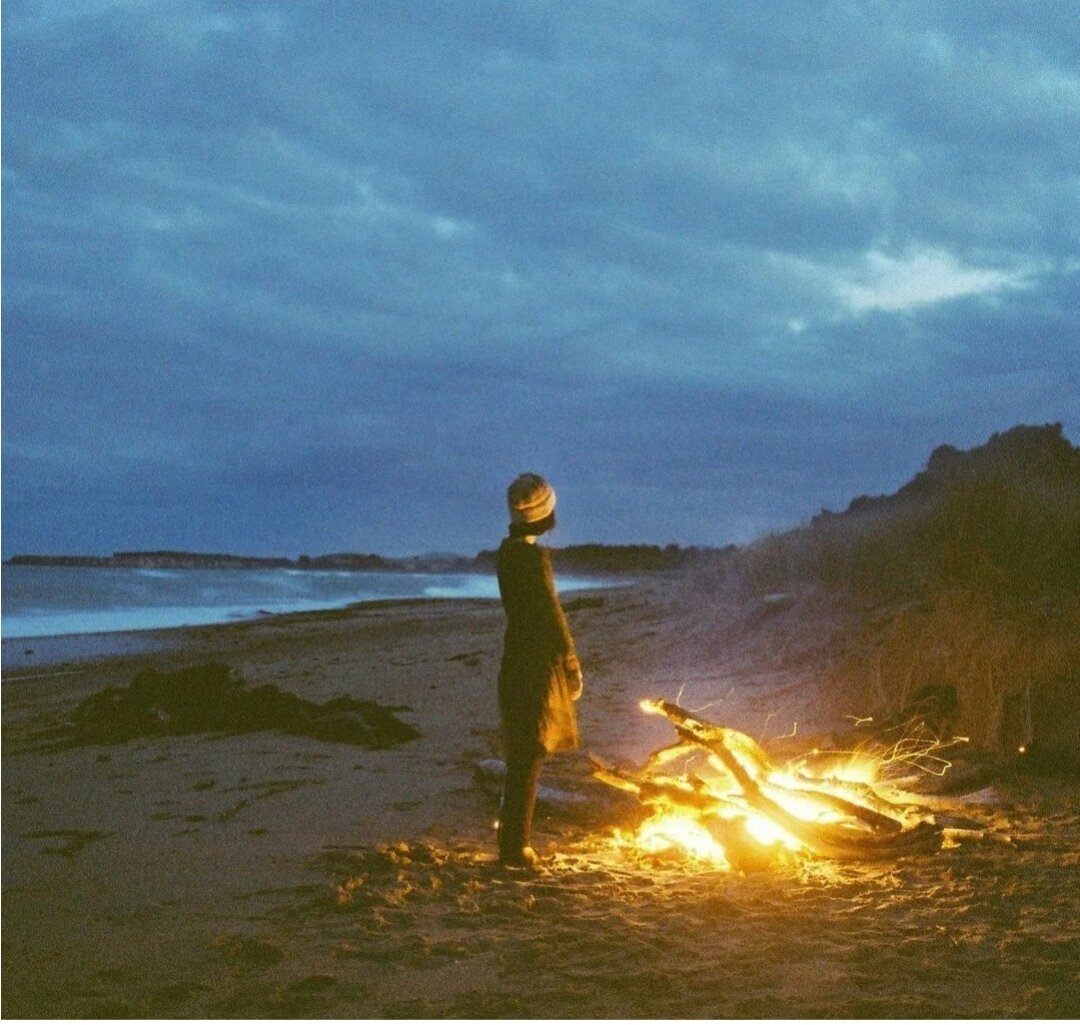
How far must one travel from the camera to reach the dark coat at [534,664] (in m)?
5.98

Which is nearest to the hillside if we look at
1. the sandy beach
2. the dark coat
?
the sandy beach

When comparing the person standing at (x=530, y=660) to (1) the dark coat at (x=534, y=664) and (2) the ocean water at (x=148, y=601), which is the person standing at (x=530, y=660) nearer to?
(1) the dark coat at (x=534, y=664)

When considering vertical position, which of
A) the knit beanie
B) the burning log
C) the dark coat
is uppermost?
the knit beanie

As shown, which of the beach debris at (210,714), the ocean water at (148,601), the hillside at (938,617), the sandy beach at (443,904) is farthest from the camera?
the ocean water at (148,601)

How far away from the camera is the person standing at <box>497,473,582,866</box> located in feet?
19.6

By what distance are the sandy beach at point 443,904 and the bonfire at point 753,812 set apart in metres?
A: 0.14

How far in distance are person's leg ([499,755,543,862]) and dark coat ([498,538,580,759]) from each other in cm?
6

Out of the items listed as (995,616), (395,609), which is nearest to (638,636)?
(995,616)

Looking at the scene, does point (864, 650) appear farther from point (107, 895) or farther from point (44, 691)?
point (44, 691)

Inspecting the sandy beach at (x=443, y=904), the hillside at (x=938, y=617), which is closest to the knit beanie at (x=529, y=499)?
the sandy beach at (x=443, y=904)

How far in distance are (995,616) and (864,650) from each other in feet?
4.74

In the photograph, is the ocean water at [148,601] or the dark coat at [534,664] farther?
the ocean water at [148,601]

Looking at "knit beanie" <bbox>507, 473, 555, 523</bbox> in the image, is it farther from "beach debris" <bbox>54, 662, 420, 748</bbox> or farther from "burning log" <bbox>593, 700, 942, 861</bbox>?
"beach debris" <bbox>54, 662, 420, 748</bbox>

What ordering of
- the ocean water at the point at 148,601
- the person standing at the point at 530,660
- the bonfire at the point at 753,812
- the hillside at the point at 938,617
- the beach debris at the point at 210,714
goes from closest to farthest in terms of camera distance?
the bonfire at the point at 753,812 < the person standing at the point at 530,660 < the hillside at the point at 938,617 < the beach debris at the point at 210,714 < the ocean water at the point at 148,601
